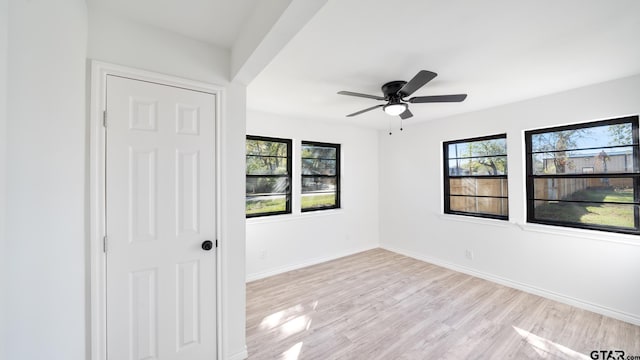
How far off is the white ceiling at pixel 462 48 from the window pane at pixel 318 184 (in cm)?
158

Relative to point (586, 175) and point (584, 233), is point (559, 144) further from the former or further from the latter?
point (584, 233)

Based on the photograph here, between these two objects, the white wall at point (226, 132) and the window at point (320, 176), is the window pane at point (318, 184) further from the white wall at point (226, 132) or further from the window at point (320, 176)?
the white wall at point (226, 132)

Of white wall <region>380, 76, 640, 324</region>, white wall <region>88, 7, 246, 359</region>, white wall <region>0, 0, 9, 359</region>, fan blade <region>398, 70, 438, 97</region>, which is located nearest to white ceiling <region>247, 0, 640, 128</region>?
fan blade <region>398, 70, 438, 97</region>

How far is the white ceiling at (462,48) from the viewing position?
1.44 m

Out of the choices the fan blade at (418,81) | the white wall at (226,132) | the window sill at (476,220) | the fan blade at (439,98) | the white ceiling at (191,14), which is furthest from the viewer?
the window sill at (476,220)

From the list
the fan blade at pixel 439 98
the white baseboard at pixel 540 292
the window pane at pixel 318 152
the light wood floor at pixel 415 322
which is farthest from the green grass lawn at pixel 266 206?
the white baseboard at pixel 540 292

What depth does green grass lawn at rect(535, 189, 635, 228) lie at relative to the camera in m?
2.50

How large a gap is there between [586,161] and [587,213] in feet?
1.98

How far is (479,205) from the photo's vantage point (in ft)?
12.0

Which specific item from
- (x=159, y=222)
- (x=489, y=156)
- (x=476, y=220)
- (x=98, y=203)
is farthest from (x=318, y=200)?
(x=98, y=203)

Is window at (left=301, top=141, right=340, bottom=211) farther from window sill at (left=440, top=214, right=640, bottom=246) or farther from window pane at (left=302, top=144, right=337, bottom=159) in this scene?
window sill at (left=440, top=214, right=640, bottom=246)

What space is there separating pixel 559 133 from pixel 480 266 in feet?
6.62

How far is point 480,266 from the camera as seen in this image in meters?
3.46

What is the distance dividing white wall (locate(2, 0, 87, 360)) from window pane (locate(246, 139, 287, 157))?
225 centimetres
